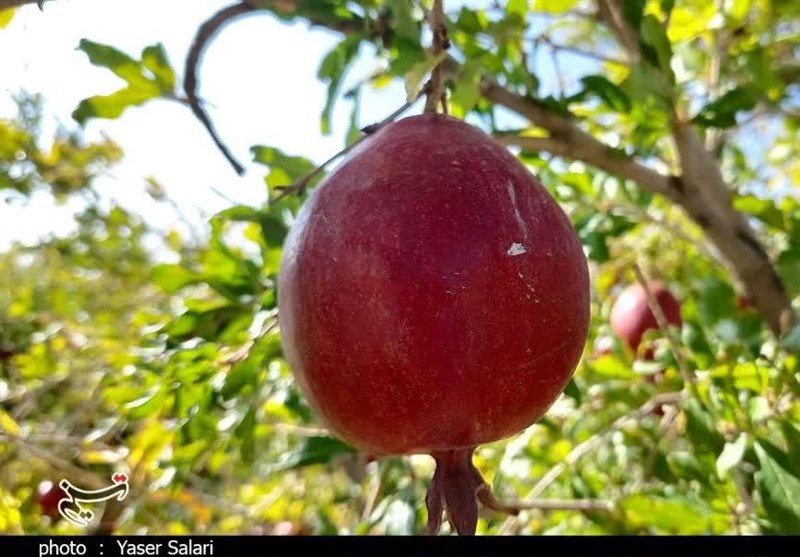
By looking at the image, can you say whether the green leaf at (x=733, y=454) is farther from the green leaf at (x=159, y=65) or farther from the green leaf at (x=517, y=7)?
the green leaf at (x=159, y=65)

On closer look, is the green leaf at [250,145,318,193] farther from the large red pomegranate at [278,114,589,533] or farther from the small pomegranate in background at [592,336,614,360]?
the small pomegranate in background at [592,336,614,360]

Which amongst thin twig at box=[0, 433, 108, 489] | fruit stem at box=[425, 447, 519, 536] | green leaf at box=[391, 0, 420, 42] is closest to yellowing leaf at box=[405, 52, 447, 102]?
green leaf at box=[391, 0, 420, 42]

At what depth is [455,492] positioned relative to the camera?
666 millimetres

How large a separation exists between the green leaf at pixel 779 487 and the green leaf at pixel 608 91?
21.4 inches

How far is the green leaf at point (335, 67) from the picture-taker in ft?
3.31

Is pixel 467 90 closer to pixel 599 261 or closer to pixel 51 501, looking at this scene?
pixel 599 261

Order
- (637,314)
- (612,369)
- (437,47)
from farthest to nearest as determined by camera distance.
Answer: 1. (637,314)
2. (612,369)
3. (437,47)

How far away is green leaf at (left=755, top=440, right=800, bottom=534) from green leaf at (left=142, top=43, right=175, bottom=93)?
869mm

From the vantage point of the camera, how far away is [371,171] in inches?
25.3

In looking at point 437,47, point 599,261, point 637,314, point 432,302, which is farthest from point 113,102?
point 637,314

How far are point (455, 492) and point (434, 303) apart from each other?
0.19 meters

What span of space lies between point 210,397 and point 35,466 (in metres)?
1.21

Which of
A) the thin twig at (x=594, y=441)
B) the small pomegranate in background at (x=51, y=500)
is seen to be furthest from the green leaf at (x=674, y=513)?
the small pomegranate in background at (x=51, y=500)

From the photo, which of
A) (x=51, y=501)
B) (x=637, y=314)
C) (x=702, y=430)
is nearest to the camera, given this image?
(x=702, y=430)
